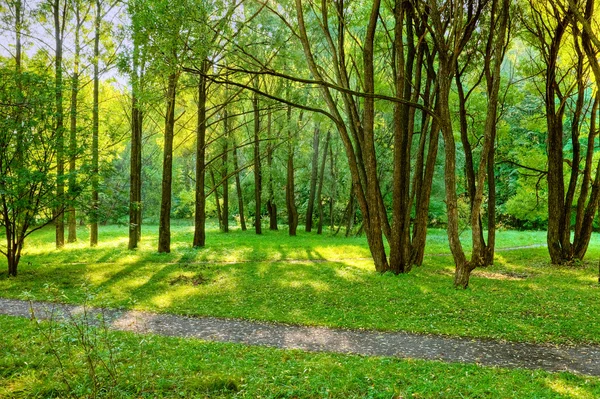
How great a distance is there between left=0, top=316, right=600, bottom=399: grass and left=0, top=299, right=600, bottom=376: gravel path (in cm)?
54

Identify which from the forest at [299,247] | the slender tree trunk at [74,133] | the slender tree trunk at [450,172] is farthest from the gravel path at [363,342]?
the slender tree trunk at [74,133]

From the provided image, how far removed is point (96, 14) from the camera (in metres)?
17.4

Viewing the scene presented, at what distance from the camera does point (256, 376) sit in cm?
509

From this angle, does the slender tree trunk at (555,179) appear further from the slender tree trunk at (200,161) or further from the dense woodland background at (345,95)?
the slender tree trunk at (200,161)

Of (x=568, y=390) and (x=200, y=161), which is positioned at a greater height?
(x=200, y=161)

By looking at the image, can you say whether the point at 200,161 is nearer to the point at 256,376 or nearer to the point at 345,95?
the point at 345,95

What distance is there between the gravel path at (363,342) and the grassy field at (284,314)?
38 centimetres

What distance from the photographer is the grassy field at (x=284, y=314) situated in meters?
4.76

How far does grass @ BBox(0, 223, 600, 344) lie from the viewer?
310 inches

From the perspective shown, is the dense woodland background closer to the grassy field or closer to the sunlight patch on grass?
the grassy field

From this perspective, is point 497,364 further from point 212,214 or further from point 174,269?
point 212,214

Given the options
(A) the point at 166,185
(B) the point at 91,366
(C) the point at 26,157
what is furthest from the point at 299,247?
(B) the point at 91,366

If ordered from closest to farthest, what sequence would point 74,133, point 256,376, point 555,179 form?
point 256,376
point 74,133
point 555,179

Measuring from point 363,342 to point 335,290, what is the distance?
338 cm
